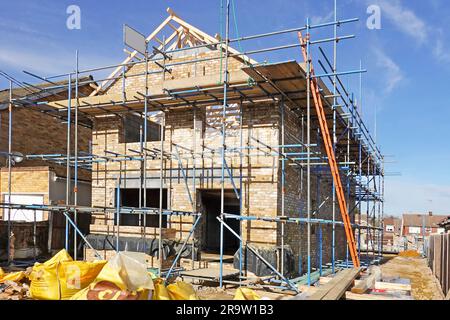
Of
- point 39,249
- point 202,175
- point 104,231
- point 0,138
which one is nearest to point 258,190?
point 202,175

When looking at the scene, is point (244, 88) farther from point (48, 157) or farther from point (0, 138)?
point (0, 138)

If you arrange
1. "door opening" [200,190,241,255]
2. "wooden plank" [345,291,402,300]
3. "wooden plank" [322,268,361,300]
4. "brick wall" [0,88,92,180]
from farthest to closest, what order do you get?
"brick wall" [0,88,92,180]
"door opening" [200,190,241,255]
"wooden plank" [345,291,402,300]
"wooden plank" [322,268,361,300]

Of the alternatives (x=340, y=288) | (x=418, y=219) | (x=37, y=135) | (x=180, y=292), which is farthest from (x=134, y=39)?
(x=418, y=219)

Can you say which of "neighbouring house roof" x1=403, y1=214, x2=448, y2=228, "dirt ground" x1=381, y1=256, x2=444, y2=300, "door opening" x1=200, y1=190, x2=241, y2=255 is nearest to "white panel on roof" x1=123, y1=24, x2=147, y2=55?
"door opening" x1=200, y1=190, x2=241, y2=255

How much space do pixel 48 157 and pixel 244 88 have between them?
698 centimetres

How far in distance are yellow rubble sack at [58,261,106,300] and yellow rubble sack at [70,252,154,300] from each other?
1.99 metres

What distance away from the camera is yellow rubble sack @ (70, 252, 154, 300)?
5.54 m

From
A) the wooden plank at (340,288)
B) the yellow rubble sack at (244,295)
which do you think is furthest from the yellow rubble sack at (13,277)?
the wooden plank at (340,288)

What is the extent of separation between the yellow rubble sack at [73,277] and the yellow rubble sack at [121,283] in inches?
78.2

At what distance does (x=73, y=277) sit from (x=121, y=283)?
2553 millimetres

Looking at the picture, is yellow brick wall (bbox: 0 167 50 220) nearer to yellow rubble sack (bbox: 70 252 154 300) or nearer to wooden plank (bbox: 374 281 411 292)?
yellow rubble sack (bbox: 70 252 154 300)

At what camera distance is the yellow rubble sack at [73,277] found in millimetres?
7631

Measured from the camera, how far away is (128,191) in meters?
15.8

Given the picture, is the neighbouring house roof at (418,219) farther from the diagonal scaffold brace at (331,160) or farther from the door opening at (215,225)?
the diagonal scaffold brace at (331,160)
